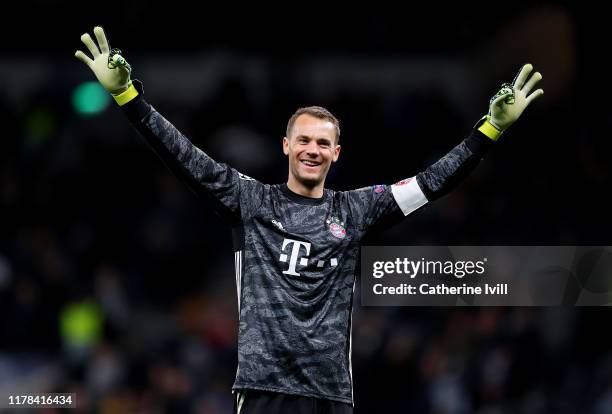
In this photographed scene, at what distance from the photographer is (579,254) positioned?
319 inches

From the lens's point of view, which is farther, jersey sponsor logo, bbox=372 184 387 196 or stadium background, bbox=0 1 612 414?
stadium background, bbox=0 1 612 414

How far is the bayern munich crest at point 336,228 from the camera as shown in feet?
14.0

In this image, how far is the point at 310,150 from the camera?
14.1ft

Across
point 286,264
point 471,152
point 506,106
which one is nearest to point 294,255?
point 286,264

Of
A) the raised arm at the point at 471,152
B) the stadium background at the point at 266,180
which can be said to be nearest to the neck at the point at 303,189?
the raised arm at the point at 471,152

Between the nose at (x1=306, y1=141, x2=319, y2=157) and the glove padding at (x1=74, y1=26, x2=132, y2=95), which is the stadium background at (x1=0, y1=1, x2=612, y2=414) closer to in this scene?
the nose at (x1=306, y1=141, x2=319, y2=157)

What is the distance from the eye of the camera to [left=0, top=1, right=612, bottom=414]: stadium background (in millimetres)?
8328

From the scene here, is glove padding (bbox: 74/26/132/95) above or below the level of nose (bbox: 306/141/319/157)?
above

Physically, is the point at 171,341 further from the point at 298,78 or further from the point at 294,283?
the point at 294,283

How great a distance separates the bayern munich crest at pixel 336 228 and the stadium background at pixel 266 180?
4035 mm

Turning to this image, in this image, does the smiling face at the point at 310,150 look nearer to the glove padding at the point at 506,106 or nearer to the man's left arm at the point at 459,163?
the man's left arm at the point at 459,163

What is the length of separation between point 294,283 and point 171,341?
496 cm

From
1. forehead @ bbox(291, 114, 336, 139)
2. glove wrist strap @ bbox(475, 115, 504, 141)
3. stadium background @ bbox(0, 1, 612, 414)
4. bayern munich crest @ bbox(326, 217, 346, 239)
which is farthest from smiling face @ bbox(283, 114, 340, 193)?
stadium background @ bbox(0, 1, 612, 414)

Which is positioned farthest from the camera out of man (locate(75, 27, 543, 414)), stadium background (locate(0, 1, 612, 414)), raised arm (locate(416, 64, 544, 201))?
stadium background (locate(0, 1, 612, 414))
